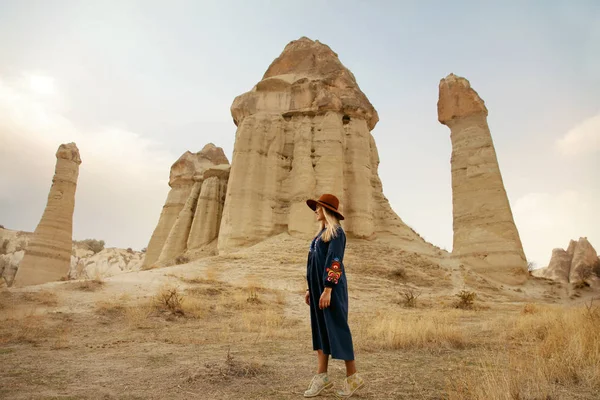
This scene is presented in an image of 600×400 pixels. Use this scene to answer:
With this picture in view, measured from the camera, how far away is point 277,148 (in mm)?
19875

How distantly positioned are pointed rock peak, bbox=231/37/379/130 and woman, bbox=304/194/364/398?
687 inches

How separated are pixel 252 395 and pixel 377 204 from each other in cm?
1800

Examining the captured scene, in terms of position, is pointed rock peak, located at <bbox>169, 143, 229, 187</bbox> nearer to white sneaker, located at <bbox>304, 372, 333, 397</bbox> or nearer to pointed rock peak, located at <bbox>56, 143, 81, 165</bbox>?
pointed rock peak, located at <bbox>56, 143, 81, 165</bbox>

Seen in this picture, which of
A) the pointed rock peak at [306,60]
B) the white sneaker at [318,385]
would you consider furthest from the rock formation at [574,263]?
the white sneaker at [318,385]

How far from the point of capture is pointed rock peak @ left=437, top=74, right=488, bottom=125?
2130 cm

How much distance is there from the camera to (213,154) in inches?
1236

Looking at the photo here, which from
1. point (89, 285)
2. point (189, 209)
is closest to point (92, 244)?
point (189, 209)

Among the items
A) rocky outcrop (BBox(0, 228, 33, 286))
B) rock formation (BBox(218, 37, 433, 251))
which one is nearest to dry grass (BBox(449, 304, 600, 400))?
rock formation (BBox(218, 37, 433, 251))

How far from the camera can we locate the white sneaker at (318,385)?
316cm

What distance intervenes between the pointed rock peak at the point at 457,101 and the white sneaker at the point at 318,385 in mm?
21253

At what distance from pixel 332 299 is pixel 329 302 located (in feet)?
0.31

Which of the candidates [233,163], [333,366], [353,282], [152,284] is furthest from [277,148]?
[333,366]

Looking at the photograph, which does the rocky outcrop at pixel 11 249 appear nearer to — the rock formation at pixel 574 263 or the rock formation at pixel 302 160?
the rock formation at pixel 302 160

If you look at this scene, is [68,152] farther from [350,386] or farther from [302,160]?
[350,386]
